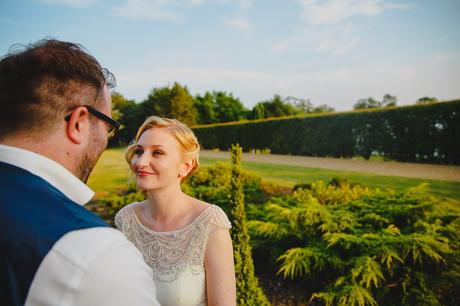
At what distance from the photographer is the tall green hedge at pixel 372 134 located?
548 inches

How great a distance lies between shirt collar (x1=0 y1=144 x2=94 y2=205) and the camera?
1.01 metres

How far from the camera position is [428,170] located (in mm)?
12656

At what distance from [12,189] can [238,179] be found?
2.69 metres

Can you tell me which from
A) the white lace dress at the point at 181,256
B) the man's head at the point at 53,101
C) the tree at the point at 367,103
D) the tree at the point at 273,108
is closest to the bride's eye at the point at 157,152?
the white lace dress at the point at 181,256

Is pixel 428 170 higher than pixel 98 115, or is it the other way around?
pixel 98 115

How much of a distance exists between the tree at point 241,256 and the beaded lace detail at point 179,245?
1.10 m

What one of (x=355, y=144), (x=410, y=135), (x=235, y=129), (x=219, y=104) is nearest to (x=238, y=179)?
(x=410, y=135)

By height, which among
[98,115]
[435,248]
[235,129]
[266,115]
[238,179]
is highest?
[266,115]

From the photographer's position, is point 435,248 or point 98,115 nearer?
point 98,115

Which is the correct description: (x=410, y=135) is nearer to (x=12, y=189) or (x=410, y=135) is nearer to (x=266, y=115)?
(x=12, y=189)

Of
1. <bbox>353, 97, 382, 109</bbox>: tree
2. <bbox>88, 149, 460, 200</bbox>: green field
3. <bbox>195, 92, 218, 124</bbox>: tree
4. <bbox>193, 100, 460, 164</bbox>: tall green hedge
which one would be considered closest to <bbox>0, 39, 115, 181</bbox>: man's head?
<bbox>88, 149, 460, 200</bbox>: green field

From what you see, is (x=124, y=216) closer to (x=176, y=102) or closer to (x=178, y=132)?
(x=178, y=132)

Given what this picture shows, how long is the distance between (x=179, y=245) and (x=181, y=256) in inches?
3.6

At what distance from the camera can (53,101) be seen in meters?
1.18
